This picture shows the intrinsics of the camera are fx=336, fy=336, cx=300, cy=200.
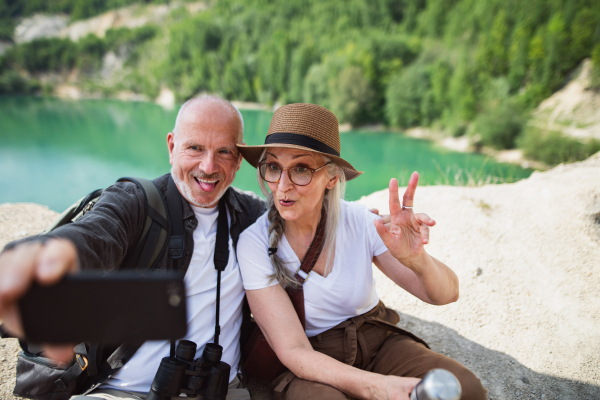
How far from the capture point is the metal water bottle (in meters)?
0.88

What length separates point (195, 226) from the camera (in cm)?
184

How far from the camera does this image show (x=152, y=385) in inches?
59.3

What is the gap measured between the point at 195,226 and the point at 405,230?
43.2 inches

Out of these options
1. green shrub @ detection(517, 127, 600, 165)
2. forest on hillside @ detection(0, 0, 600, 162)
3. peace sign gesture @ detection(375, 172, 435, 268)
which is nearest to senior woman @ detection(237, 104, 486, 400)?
peace sign gesture @ detection(375, 172, 435, 268)

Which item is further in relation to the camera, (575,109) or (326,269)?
(575,109)

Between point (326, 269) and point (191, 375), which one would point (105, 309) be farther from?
point (326, 269)

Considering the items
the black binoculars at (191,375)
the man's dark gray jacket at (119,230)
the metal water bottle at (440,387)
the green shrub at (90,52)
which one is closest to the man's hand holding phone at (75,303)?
the man's dark gray jacket at (119,230)

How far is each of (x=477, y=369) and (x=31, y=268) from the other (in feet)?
9.01

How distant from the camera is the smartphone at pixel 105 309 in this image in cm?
66

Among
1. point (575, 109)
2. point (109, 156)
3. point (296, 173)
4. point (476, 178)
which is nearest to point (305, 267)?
point (296, 173)

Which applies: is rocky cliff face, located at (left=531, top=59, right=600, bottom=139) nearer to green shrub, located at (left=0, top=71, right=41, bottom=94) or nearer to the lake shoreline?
the lake shoreline

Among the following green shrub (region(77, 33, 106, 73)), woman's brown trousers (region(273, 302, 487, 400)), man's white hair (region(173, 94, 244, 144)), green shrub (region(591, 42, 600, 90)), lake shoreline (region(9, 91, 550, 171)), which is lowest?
lake shoreline (region(9, 91, 550, 171))

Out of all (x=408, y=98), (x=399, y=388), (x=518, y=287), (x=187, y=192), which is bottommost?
(x=408, y=98)

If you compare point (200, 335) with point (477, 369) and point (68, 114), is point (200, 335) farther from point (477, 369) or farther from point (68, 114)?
point (68, 114)
